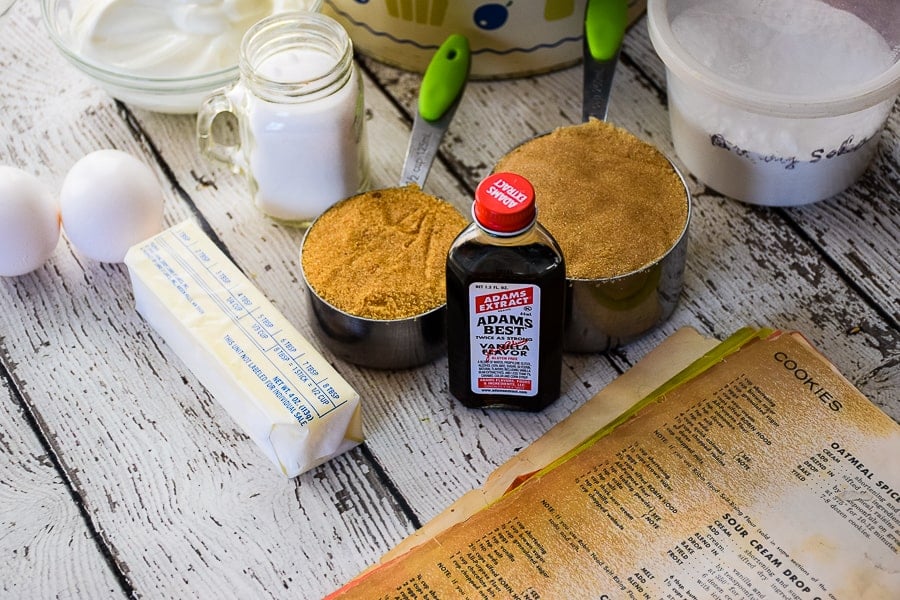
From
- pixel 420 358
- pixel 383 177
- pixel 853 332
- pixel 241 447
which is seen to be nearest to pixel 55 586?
pixel 241 447

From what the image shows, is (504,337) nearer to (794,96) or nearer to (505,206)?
(505,206)

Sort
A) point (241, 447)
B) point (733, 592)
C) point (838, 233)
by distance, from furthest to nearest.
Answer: point (838, 233)
point (241, 447)
point (733, 592)

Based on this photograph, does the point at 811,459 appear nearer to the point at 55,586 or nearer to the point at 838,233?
the point at 838,233

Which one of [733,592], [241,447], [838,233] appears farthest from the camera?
[838,233]

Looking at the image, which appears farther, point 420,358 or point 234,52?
point 234,52

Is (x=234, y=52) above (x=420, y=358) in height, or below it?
above

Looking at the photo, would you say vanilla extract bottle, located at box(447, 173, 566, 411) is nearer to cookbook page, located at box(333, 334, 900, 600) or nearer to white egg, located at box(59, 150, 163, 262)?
cookbook page, located at box(333, 334, 900, 600)

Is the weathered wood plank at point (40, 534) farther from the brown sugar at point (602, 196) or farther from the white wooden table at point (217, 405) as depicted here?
the brown sugar at point (602, 196)

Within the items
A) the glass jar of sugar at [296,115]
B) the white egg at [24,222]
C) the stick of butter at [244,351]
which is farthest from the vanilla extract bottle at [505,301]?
the white egg at [24,222]
